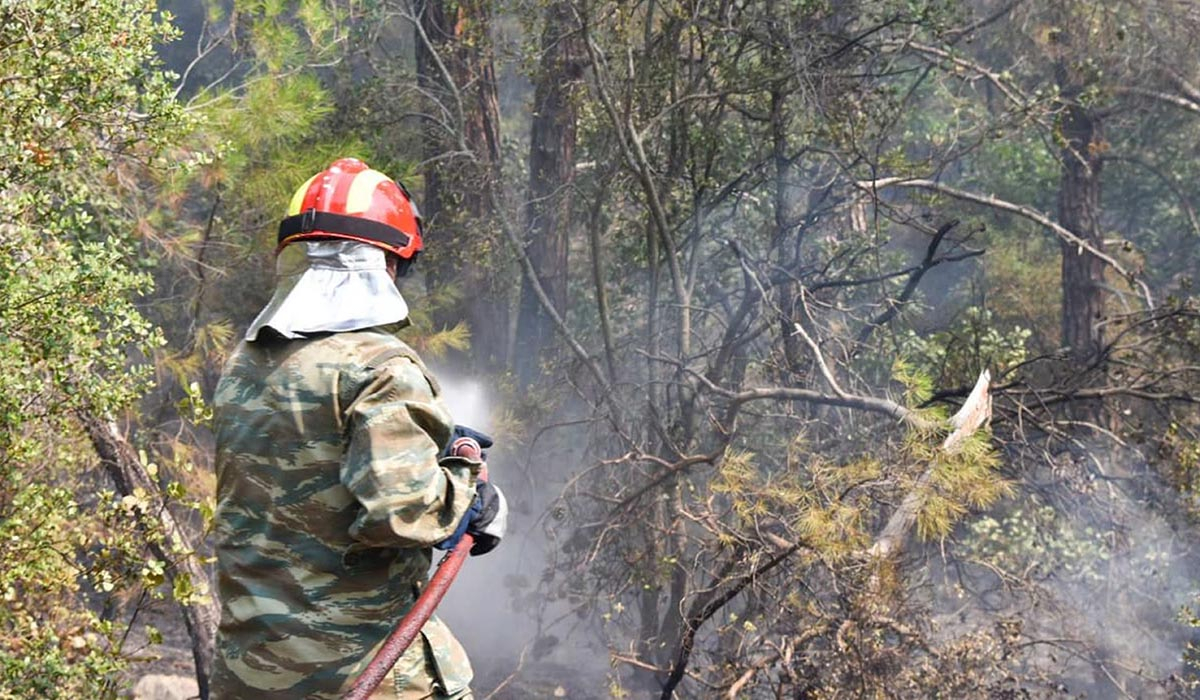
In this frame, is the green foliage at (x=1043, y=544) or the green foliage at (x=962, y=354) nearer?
the green foliage at (x=962, y=354)

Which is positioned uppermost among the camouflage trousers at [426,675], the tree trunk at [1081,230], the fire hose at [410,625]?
the fire hose at [410,625]

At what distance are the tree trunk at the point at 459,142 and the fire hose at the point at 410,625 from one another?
4.74 m

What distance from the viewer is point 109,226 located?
571 cm

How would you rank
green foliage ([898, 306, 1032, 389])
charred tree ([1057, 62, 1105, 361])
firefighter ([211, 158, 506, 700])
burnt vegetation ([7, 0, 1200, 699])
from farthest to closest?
charred tree ([1057, 62, 1105, 361])
green foliage ([898, 306, 1032, 389])
burnt vegetation ([7, 0, 1200, 699])
firefighter ([211, 158, 506, 700])

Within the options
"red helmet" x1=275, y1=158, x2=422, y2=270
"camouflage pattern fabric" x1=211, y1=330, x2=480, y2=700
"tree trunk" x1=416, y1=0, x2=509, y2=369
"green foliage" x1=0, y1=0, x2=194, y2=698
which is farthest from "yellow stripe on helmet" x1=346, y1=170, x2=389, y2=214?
"tree trunk" x1=416, y1=0, x2=509, y2=369

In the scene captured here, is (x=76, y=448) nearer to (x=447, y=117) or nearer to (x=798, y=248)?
(x=447, y=117)

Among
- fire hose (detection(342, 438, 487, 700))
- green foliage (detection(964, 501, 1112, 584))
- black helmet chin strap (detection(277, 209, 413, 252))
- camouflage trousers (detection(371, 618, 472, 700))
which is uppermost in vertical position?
black helmet chin strap (detection(277, 209, 413, 252))

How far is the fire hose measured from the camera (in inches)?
93.0

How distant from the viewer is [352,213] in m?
2.55

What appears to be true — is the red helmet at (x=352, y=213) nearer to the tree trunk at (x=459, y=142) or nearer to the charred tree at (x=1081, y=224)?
the tree trunk at (x=459, y=142)

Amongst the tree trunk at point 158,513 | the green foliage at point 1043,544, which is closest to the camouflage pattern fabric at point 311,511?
the tree trunk at point 158,513

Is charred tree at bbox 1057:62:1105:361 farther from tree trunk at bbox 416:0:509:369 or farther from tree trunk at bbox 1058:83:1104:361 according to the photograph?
tree trunk at bbox 416:0:509:369

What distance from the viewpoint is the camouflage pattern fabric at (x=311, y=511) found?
2.35 m

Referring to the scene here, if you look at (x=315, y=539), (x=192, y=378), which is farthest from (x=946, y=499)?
(x=192, y=378)
